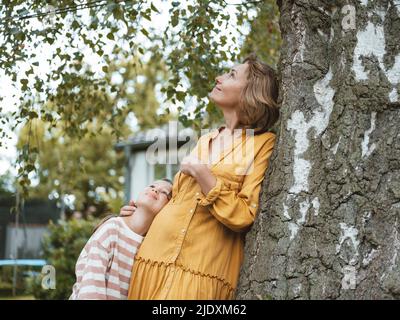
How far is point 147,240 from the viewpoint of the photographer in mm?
3139

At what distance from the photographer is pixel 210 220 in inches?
121

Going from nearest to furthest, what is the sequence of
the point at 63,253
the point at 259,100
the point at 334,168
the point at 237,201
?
1. the point at 334,168
2. the point at 237,201
3. the point at 259,100
4. the point at 63,253

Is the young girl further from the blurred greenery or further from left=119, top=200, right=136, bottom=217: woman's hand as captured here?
the blurred greenery

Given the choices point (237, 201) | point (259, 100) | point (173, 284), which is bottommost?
point (173, 284)

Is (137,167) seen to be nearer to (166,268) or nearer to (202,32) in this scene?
(202,32)

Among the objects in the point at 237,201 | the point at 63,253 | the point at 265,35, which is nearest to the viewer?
the point at 237,201

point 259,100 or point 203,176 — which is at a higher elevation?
point 259,100

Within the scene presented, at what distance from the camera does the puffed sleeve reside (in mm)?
2912

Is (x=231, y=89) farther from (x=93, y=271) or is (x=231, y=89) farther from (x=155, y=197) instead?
(x=93, y=271)

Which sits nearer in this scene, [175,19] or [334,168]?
[334,168]

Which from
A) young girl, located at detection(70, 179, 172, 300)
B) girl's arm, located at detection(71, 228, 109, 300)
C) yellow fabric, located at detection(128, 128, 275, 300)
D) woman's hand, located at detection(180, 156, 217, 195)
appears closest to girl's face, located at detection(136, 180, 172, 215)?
young girl, located at detection(70, 179, 172, 300)

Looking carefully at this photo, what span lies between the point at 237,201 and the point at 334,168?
1.63 feet

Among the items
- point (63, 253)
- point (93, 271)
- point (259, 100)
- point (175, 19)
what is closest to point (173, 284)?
point (93, 271)
